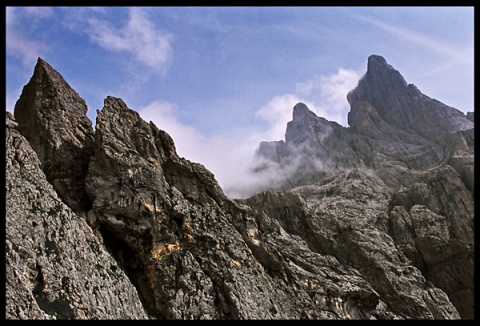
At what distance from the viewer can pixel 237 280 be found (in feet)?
173

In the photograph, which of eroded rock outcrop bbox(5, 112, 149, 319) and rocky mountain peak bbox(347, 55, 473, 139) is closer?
eroded rock outcrop bbox(5, 112, 149, 319)

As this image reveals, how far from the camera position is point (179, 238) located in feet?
181

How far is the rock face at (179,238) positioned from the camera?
40.4m

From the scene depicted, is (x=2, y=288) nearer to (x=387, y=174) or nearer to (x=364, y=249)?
(x=364, y=249)

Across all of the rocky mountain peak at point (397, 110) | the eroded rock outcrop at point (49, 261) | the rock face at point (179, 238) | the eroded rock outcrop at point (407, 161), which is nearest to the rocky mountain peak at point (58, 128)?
the rock face at point (179, 238)

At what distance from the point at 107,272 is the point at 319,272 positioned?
3328cm

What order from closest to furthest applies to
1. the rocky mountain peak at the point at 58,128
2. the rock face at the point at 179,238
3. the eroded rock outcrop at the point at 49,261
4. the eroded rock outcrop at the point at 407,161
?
the eroded rock outcrop at the point at 49,261 < the rock face at the point at 179,238 < the rocky mountain peak at the point at 58,128 < the eroded rock outcrop at the point at 407,161

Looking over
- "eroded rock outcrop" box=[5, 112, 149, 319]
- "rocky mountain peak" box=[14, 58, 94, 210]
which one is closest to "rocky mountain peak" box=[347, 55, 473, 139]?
"rocky mountain peak" box=[14, 58, 94, 210]

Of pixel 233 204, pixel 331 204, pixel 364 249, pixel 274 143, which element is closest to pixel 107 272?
pixel 233 204

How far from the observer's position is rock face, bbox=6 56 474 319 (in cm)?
4044

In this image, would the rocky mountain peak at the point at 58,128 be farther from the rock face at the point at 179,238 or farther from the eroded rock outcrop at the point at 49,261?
the eroded rock outcrop at the point at 49,261

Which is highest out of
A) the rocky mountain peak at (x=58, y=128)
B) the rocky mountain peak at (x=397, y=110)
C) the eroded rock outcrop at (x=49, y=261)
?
the rocky mountain peak at (x=397, y=110)

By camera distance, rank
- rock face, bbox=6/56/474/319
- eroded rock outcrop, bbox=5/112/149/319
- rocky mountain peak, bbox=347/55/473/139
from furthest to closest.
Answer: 1. rocky mountain peak, bbox=347/55/473/139
2. rock face, bbox=6/56/474/319
3. eroded rock outcrop, bbox=5/112/149/319

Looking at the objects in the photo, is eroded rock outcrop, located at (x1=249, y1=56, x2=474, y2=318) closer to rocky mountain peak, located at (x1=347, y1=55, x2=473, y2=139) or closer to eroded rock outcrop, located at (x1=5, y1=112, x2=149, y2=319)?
rocky mountain peak, located at (x1=347, y1=55, x2=473, y2=139)
